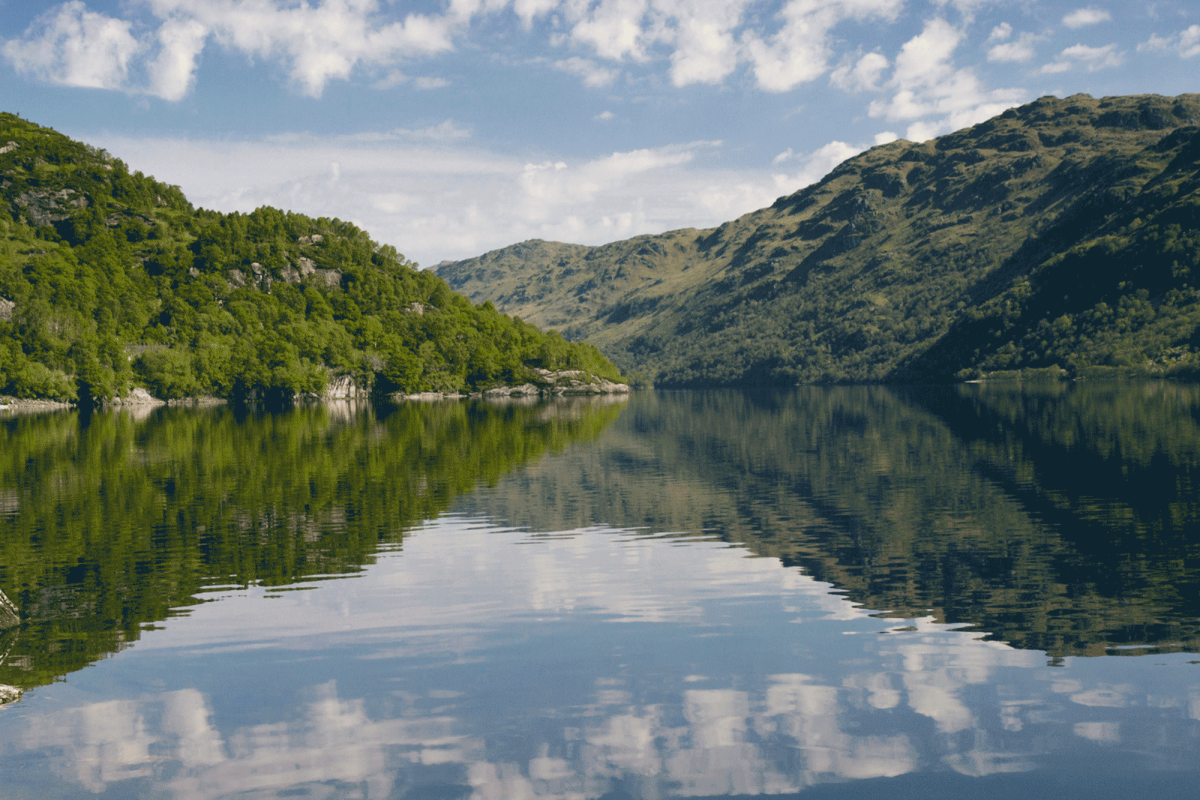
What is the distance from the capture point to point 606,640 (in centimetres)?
2180

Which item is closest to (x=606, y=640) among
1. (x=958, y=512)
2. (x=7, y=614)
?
(x=7, y=614)

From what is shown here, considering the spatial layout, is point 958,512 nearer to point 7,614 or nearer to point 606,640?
point 606,640

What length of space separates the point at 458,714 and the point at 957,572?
60.9ft

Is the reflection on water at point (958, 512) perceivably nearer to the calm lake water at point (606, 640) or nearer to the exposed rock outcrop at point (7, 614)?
the calm lake water at point (606, 640)

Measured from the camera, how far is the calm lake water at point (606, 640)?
14.8m

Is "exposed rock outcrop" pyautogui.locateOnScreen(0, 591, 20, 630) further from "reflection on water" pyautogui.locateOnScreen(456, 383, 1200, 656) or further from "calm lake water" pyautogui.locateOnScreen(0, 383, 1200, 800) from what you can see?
"reflection on water" pyautogui.locateOnScreen(456, 383, 1200, 656)

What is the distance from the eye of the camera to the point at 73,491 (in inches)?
1949

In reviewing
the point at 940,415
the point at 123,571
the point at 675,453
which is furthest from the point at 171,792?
the point at 940,415

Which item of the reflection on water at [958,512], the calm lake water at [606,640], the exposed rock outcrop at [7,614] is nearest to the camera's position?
the calm lake water at [606,640]

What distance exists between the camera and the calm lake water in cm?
1476

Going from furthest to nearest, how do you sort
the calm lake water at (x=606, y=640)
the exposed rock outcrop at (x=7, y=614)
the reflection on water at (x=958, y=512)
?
the reflection on water at (x=958, y=512) < the exposed rock outcrop at (x=7, y=614) < the calm lake water at (x=606, y=640)

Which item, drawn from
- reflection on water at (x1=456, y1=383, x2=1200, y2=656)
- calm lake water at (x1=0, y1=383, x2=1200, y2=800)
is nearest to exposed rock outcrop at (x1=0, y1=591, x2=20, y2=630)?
calm lake water at (x1=0, y1=383, x2=1200, y2=800)

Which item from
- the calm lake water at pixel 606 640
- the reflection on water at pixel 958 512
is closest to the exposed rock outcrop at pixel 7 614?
the calm lake water at pixel 606 640

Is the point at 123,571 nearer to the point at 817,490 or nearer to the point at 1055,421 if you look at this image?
the point at 817,490
